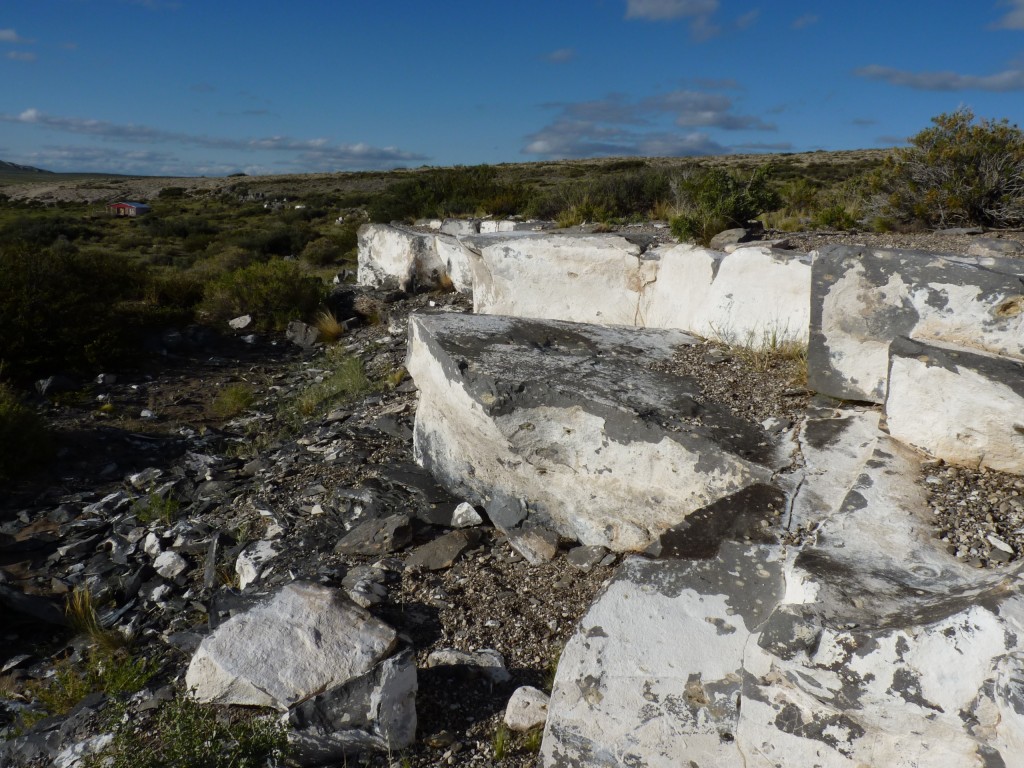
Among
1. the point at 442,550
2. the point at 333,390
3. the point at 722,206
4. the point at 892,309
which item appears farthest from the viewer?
the point at 333,390

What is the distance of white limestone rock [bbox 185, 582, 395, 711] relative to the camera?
257 centimetres

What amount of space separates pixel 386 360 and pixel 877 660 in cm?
662

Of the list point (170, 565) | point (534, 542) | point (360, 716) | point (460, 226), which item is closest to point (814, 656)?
point (360, 716)

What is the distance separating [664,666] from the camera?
2.26m

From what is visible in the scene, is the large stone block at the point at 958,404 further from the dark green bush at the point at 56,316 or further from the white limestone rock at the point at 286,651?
the dark green bush at the point at 56,316

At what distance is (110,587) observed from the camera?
4000 mm

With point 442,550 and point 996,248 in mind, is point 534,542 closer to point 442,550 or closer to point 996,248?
point 442,550

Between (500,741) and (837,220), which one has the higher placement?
(837,220)

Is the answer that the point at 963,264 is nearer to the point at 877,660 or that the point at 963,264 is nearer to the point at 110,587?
the point at 877,660

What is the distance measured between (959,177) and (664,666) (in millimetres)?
6332

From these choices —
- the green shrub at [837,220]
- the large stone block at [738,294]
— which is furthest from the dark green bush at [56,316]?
the green shrub at [837,220]

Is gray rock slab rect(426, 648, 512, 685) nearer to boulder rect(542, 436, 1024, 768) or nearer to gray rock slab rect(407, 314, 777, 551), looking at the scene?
boulder rect(542, 436, 1024, 768)

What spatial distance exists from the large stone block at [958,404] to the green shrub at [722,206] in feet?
9.50

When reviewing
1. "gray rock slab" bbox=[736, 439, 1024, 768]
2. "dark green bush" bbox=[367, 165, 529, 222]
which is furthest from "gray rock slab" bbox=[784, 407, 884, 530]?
"dark green bush" bbox=[367, 165, 529, 222]
